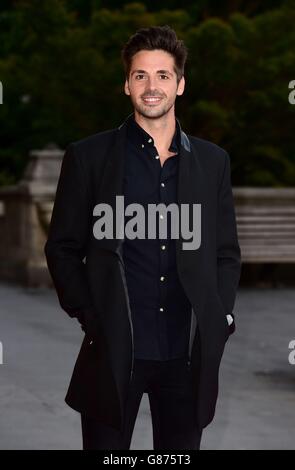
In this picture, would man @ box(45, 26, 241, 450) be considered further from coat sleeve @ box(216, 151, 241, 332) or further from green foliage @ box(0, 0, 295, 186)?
green foliage @ box(0, 0, 295, 186)

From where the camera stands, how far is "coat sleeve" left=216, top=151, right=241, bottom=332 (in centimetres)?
532

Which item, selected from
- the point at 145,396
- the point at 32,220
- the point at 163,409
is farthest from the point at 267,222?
the point at 163,409

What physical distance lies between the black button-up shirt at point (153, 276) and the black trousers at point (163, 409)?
0.05 meters

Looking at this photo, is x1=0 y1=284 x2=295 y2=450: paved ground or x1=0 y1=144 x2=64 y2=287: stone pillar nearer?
x1=0 y1=284 x2=295 y2=450: paved ground

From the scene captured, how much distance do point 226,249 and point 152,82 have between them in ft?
2.27

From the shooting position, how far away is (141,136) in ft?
17.4

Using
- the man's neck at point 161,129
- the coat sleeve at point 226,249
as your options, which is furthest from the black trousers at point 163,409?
the man's neck at point 161,129

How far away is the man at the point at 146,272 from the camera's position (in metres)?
5.14

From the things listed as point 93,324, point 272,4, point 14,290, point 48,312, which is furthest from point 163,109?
point 272,4

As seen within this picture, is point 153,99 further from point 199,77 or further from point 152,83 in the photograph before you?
point 199,77

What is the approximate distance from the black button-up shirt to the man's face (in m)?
0.12

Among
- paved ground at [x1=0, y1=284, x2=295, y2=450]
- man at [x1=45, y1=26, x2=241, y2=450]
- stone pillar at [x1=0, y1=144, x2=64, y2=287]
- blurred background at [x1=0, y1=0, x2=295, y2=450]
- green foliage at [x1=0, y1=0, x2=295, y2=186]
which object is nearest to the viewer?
man at [x1=45, y1=26, x2=241, y2=450]

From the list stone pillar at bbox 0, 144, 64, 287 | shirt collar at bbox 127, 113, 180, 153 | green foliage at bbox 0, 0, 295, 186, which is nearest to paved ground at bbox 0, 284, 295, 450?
stone pillar at bbox 0, 144, 64, 287

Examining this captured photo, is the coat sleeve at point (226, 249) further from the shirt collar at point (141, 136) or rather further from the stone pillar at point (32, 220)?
the stone pillar at point (32, 220)
